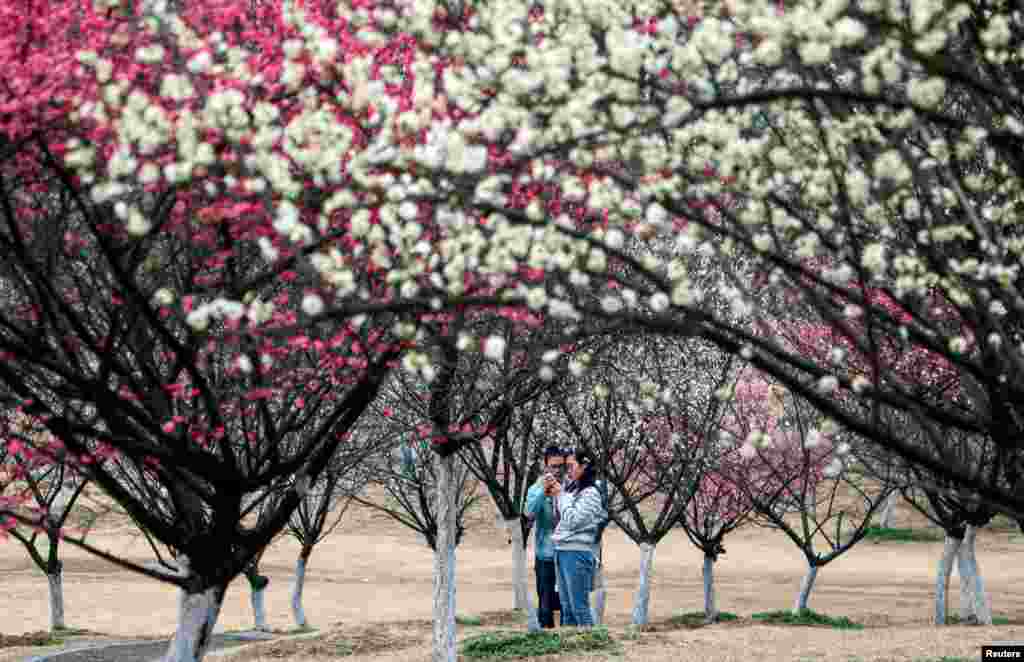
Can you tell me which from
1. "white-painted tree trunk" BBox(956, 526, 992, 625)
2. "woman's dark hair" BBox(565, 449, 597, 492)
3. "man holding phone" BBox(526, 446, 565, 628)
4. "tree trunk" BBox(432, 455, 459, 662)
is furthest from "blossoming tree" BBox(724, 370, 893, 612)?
"tree trunk" BBox(432, 455, 459, 662)

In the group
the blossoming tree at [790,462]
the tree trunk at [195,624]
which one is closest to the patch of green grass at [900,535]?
the blossoming tree at [790,462]

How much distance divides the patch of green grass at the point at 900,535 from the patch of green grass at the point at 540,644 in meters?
46.0

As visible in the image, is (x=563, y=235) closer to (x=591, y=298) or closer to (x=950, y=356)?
(x=950, y=356)

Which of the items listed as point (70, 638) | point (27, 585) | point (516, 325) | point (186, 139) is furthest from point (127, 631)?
point (186, 139)

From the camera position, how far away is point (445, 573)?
14680 mm

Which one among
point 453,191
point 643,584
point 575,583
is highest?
point 453,191

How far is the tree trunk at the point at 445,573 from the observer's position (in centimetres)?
1411

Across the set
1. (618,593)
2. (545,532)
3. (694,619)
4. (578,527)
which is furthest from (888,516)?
(578,527)

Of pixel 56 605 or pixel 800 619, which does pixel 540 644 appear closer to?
pixel 800 619

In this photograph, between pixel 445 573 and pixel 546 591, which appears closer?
pixel 445 573

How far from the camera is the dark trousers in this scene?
19.7 m

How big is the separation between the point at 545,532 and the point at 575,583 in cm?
292

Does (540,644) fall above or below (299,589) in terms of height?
below

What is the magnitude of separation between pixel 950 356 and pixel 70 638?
2097 cm
